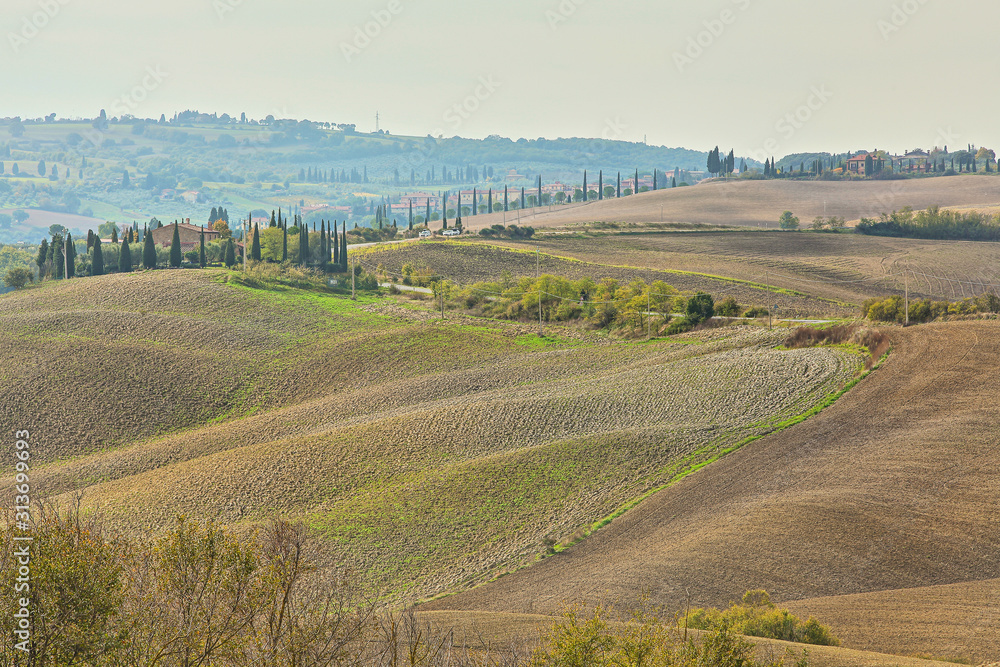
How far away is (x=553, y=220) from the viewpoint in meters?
174

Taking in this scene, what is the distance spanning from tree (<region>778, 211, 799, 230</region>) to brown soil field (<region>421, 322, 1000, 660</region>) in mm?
104579

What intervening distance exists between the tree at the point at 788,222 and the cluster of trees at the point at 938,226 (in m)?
11.9

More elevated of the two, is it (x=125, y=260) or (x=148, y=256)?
(x=148, y=256)

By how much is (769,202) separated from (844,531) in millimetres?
152444

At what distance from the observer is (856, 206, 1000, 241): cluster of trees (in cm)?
12988

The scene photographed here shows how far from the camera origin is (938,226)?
13238 cm

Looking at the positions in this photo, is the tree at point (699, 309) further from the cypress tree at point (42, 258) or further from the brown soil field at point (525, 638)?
the cypress tree at point (42, 258)

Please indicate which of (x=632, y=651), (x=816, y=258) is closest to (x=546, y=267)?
(x=816, y=258)

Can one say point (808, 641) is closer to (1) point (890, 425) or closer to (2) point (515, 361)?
(1) point (890, 425)

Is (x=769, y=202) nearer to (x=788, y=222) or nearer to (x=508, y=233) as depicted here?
(x=788, y=222)

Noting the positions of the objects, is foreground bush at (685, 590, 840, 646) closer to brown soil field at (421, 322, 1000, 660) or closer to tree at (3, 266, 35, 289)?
brown soil field at (421, 322, 1000, 660)

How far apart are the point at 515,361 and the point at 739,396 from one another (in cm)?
2081

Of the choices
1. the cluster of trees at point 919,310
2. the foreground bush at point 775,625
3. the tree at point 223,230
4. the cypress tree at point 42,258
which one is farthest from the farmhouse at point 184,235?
the foreground bush at point 775,625

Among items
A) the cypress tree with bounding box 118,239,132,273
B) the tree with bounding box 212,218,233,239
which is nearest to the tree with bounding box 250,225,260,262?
the cypress tree with bounding box 118,239,132,273
